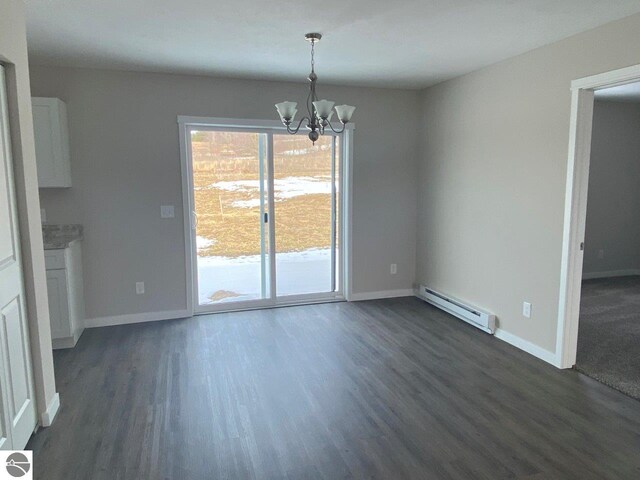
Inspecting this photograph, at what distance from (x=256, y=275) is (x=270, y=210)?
2.52 feet

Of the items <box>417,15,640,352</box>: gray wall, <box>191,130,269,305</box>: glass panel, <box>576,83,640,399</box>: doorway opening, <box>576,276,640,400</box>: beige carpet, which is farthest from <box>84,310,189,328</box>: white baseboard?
<box>576,83,640,399</box>: doorway opening

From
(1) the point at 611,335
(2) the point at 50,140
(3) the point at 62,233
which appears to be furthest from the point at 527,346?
(2) the point at 50,140

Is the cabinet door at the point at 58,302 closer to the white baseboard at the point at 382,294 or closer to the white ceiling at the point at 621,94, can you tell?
the white baseboard at the point at 382,294

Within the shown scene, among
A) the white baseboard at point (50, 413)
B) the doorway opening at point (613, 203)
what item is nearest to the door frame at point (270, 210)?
the white baseboard at point (50, 413)

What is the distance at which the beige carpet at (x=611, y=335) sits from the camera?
320cm

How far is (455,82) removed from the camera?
4445 millimetres

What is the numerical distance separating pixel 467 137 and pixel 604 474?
10.3ft

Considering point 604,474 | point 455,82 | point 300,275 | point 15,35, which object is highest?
point 455,82

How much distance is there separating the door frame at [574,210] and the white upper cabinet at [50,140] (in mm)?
4225

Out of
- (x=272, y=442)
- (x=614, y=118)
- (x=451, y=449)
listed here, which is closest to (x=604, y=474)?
(x=451, y=449)

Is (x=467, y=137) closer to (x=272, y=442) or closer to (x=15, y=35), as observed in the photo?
(x=272, y=442)

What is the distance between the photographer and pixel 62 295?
363cm

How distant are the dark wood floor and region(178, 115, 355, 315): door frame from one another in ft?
2.26

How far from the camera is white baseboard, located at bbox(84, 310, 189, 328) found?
14.1 feet
